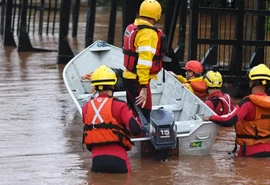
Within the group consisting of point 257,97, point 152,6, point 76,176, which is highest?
point 152,6

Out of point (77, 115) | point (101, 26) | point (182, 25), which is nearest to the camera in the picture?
point (77, 115)

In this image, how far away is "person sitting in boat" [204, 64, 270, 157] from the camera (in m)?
9.32

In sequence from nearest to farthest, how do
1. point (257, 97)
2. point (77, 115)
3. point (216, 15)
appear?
point (257, 97)
point (77, 115)
point (216, 15)

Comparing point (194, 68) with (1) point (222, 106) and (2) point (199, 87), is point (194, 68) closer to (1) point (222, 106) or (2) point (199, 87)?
(2) point (199, 87)

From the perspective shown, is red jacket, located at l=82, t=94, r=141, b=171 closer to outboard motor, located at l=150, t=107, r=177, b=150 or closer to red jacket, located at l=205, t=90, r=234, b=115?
outboard motor, located at l=150, t=107, r=177, b=150

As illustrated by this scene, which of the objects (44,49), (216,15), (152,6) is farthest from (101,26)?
(152,6)

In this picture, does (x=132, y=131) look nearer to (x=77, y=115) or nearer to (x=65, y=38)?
(x=77, y=115)

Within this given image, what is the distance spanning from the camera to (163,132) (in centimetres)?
902

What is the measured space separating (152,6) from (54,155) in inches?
80.4

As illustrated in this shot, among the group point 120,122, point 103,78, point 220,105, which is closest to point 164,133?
point 120,122

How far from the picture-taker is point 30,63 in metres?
18.7

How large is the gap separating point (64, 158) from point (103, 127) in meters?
1.15

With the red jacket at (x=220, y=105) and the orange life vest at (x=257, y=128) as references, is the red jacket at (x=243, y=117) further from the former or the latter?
the red jacket at (x=220, y=105)

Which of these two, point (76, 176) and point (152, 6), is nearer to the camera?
point (76, 176)
